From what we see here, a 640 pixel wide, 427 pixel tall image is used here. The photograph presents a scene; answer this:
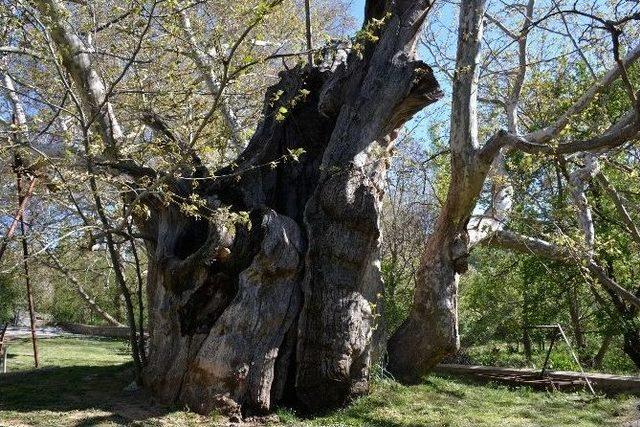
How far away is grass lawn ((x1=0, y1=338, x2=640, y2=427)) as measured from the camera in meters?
6.07

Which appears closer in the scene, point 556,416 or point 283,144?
point 556,416

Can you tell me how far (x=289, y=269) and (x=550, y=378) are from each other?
4744 mm

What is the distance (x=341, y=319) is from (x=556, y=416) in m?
2.85

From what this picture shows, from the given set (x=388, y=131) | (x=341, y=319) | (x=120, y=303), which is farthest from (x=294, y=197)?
(x=120, y=303)

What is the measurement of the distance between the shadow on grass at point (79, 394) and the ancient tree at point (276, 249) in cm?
34

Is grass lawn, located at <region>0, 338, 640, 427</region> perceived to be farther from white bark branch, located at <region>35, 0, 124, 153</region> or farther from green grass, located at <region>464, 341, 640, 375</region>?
green grass, located at <region>464, 341, 640, 375</region>

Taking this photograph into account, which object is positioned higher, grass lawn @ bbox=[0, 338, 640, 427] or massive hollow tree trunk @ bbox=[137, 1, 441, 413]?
massive hollow tree trunk @ bbox=[137, 1, 441, 413]

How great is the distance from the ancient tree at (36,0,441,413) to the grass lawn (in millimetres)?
288

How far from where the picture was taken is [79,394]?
709 cm

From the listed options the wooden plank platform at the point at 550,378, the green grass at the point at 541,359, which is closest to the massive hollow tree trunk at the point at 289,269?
the wooden plank platform at the point at 550,378

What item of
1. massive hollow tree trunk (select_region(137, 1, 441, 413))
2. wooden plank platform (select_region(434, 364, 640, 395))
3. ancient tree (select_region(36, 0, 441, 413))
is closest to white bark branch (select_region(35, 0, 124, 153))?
ancient tree (select_region(36, 0, 441, 413))

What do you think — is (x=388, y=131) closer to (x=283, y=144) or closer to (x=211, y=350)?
(x=283, y=144)

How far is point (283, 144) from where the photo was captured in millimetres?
8328

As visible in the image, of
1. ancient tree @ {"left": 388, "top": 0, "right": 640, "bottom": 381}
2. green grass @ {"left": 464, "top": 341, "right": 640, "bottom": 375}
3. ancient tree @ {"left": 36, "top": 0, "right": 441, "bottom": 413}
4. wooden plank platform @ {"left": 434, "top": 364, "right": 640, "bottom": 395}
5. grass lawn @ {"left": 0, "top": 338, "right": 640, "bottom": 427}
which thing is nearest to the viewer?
grass lawn @ {"left": 0, "top": 338, "right": 640, "bottom": 427}
